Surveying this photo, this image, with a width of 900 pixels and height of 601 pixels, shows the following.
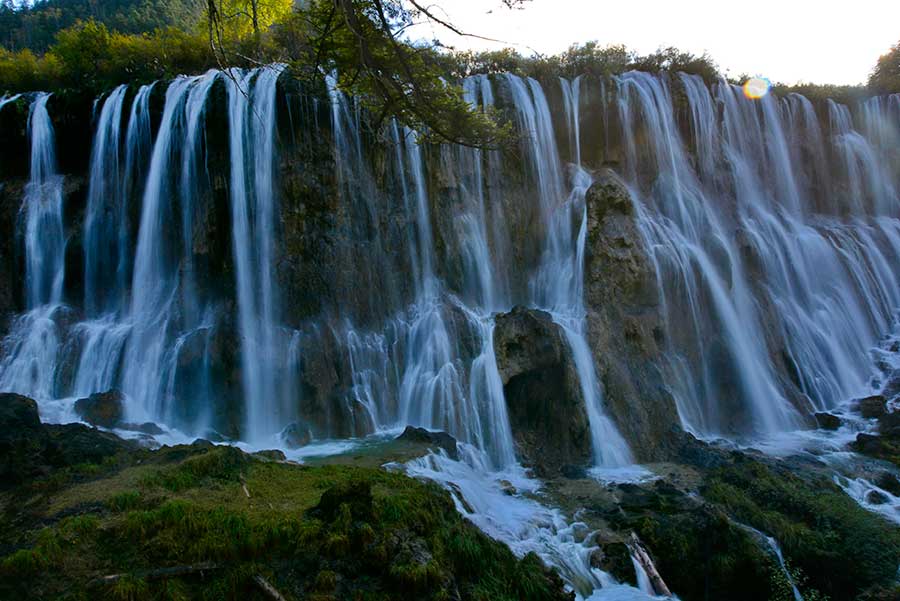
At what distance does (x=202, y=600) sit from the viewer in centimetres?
438

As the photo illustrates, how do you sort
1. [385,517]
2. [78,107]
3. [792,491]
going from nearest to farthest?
[385,517] → [792,491] → [78,107]

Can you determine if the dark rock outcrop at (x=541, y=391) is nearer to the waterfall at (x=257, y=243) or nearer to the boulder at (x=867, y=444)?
the waterfall at (x=257, y=243)

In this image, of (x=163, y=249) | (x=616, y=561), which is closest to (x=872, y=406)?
(x=616, y=561)

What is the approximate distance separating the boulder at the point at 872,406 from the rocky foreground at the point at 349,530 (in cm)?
520

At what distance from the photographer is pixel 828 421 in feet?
46.9

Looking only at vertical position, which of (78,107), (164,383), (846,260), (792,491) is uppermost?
(78,107)

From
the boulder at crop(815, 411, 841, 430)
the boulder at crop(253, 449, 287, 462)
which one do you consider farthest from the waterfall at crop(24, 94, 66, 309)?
the boulder at crop(815, 411, 841, 430)

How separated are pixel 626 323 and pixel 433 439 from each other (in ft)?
20.8

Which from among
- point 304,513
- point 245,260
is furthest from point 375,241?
point 304,513

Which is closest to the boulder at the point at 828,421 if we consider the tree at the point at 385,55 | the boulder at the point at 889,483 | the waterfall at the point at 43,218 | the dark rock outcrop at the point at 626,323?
the boulder at the point at 889,483

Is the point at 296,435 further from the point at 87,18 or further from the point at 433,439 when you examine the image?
the point at 87,18

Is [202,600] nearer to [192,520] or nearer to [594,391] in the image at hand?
[192,520]

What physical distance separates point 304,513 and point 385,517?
807 mm

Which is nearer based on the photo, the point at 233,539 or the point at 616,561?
the point at 233,539
